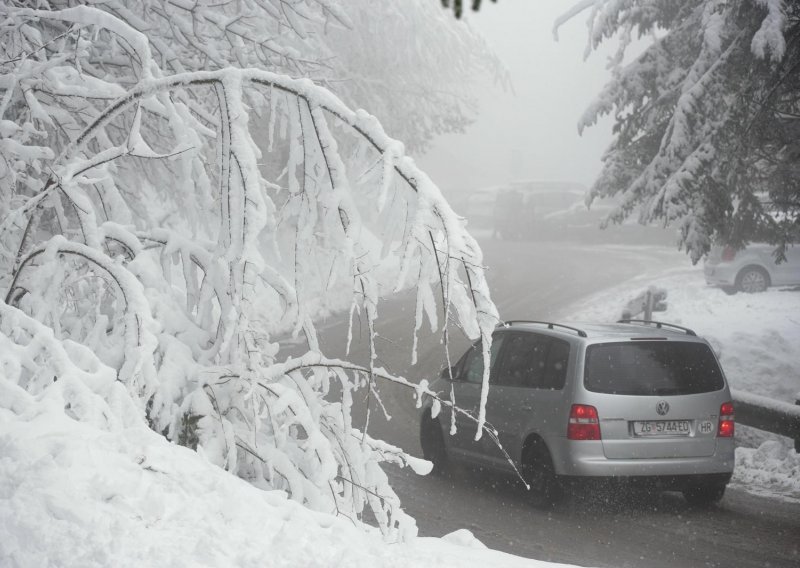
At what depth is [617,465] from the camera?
7789 millimetres

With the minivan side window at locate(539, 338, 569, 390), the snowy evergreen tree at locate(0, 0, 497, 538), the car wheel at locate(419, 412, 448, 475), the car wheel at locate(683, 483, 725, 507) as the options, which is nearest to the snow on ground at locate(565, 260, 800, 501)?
the car wheel at locate(683, 483, 725, 507)

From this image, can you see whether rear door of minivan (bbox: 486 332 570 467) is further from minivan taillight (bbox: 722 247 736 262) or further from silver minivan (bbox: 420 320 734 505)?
minivan taillight (bbox: 722 247 736 262)

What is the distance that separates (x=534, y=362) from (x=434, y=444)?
74.1 inches

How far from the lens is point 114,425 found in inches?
115

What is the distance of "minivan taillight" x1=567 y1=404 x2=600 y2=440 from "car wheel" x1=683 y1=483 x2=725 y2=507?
3.81ft

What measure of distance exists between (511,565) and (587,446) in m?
4.66

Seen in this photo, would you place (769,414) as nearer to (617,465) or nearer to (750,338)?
(617,465)

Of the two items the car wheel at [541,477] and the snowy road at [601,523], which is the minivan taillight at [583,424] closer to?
the car wheel at [541,477]

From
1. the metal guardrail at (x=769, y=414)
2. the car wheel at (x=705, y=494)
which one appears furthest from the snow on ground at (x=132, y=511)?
the metal guardrail at (x=769, y=414)

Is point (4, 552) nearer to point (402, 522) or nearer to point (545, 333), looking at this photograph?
point (402, 522)

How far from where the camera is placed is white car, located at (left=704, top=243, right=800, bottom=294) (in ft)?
66.5

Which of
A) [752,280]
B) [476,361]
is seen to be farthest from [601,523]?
[752,280]

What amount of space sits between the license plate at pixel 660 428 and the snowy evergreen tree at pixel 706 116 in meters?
3.97

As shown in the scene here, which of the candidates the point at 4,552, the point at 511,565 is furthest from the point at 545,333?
the point at 4,552
